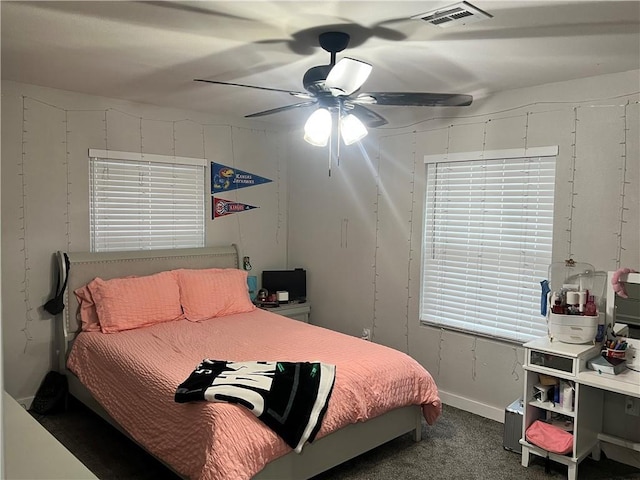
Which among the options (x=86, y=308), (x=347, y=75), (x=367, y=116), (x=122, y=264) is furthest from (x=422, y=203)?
(x=86, y=308)

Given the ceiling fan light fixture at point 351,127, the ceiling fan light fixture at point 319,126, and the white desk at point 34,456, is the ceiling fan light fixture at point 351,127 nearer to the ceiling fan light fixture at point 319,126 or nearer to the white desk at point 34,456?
the ceiling fan light fixture at point 319,126

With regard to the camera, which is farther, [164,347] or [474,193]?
[474,193]

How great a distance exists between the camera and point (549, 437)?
2900 millimetres

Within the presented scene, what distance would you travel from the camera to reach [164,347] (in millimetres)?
3236

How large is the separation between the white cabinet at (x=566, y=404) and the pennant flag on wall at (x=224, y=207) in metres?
2.84

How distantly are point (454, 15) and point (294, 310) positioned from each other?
10.2ft

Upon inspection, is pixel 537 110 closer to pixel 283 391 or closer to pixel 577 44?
pixel 577 44

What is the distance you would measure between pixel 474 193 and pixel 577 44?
1343 mm

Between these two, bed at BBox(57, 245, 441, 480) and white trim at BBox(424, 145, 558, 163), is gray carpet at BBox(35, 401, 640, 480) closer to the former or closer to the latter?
bed at BBox(57, 245, 441, 480)

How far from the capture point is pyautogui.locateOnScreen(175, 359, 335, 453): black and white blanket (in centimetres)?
244

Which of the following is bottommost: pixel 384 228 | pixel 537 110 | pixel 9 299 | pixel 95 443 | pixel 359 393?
pixel 95 443

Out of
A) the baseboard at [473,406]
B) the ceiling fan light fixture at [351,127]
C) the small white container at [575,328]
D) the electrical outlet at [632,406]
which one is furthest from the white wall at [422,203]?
the ceiling fan light fixture at [351,127]

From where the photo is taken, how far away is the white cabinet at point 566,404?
9.18ft

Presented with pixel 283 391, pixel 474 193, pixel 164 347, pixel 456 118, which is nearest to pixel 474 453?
pixel 283 391
